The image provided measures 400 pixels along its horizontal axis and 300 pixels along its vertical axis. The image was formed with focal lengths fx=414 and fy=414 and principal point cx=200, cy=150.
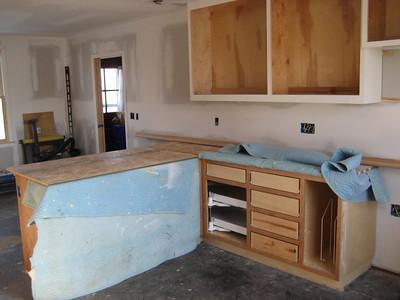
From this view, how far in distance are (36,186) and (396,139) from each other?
2796mm

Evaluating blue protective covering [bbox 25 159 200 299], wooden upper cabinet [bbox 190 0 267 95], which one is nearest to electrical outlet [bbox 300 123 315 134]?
wooden upper cabinet [bbox 190 0 267 95]

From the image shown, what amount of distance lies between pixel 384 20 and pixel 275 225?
5.98 feet

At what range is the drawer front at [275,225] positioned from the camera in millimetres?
3353

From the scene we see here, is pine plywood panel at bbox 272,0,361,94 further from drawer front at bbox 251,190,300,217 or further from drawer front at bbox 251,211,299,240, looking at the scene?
drawer front at bbox 251,211,299,240

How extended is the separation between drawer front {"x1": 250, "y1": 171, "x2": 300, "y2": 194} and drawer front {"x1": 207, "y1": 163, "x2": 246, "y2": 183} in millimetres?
116

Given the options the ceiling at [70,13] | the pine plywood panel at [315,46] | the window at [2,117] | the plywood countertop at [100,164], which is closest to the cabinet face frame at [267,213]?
the plywood countertop at [100,164]

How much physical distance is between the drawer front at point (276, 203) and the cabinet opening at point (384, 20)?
54.0 inches

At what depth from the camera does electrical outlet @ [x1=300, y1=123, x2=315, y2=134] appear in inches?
149

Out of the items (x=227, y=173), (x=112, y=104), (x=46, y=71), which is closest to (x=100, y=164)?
(x=227, y=173)

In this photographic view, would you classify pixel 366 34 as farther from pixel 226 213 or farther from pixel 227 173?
pixel 226 213

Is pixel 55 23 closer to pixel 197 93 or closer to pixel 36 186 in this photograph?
pixel 197 93

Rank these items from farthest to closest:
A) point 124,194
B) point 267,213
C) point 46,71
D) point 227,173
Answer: point 46,71 → point 227,173 → point 267,213 → point 124,194

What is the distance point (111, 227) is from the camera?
3.32 m

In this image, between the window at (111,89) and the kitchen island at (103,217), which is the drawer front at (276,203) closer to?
the kitchen island at (103,217)
